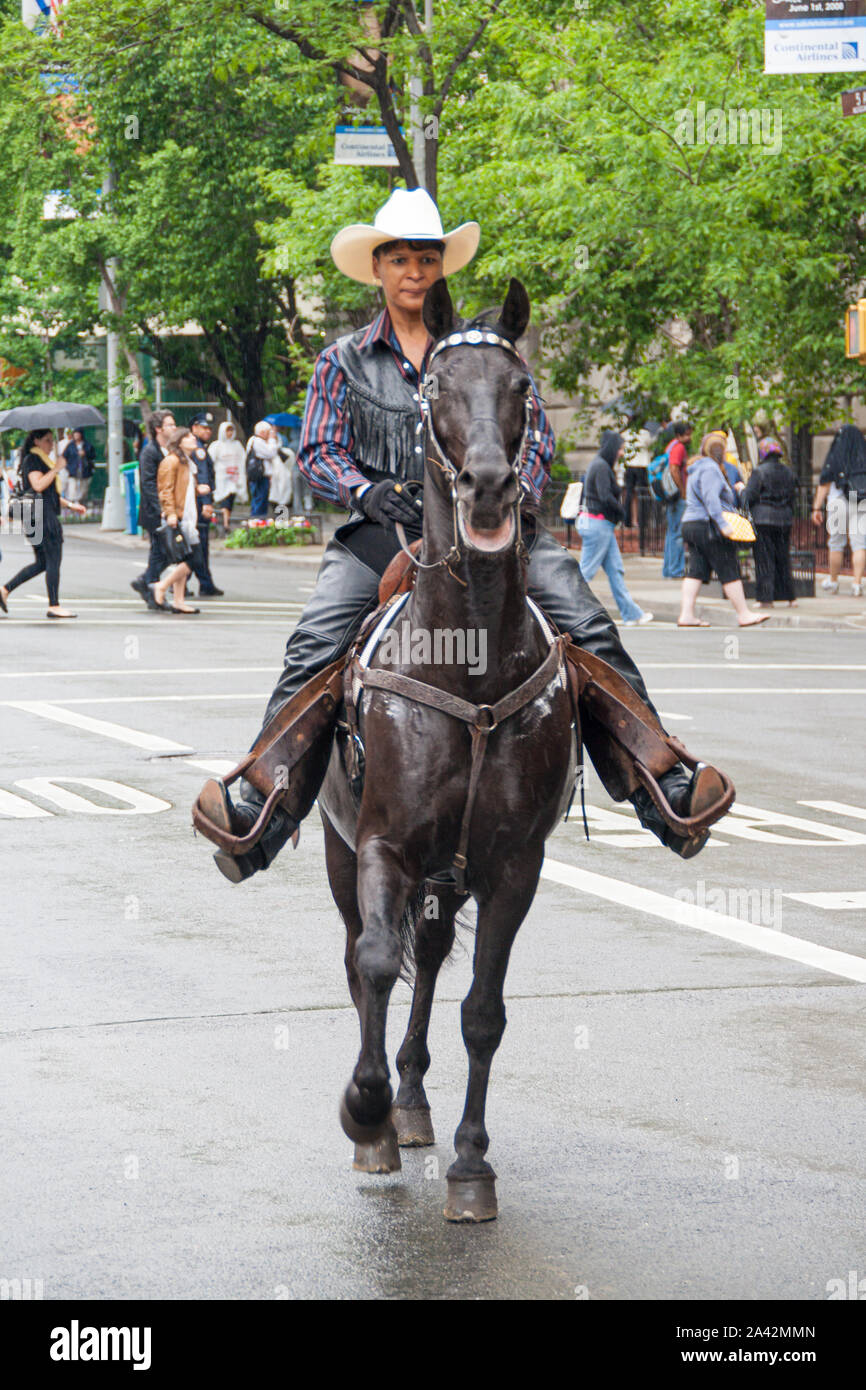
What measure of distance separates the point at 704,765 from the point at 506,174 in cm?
2293

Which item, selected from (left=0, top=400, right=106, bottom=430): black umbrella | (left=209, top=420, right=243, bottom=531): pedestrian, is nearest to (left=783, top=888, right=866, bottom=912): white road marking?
(left=0, top=400, right=106, bottom=430): black umbrella

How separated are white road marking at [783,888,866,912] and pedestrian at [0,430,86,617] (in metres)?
13.7

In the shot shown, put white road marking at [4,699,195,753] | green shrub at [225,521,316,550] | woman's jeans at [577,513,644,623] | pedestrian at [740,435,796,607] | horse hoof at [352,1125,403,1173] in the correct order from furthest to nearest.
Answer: green shrub at [225,521,316,550] < pedestrian at [740,435,796,607] < woman's jeans at [577,513,644,623] < white road marking at [4,699,195,753] < horse hoof at [352,1125,403,1173]

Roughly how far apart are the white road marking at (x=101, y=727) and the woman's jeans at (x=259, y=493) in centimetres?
2447

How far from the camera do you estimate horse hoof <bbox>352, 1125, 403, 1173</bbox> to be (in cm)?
522

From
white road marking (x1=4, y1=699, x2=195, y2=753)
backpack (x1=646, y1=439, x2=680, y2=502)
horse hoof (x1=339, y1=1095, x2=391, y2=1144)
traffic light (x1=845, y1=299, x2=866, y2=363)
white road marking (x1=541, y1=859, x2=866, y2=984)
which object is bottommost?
white road marking (x1=541, y1=859, x2=866, y2=984)

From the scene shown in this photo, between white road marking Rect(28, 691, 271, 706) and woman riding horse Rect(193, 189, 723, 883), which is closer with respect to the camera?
woman riding horse Rect(193, 189, 723, 883)

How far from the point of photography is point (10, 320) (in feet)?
186

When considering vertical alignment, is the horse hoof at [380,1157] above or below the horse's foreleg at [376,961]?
below

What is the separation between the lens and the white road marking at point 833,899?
27.9ft

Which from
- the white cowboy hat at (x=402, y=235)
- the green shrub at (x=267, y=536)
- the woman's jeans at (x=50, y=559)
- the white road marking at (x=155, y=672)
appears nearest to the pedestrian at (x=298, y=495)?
the green shrub at (x=267, y=536)

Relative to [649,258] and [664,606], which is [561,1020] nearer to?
[664,606]

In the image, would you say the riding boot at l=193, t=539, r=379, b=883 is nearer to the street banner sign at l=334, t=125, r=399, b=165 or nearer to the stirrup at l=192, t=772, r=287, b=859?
the stirrup at l=192, t=772, r=287, b=859

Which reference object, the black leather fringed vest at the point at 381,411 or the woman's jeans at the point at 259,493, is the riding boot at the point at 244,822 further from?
the woman's jeans at the point at 259,493
